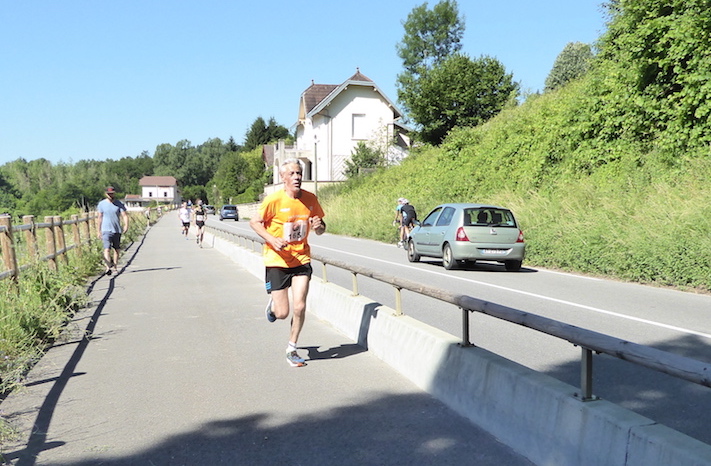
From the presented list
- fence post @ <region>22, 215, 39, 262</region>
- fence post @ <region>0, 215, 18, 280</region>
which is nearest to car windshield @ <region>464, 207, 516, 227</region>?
fence post @ <region>22, 215, 39, 262</region>

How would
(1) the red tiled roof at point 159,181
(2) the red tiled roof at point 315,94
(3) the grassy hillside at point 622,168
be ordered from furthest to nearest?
1. (1) the red tiled roof at point 159,181
2. (2) the red tiled roof at point 315,94
3. (3) the grassy hillside at point 622,168

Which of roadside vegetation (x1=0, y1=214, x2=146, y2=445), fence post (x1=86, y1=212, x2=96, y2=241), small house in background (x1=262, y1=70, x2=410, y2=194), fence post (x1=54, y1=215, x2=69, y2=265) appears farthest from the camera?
small house in background (x1=262, y1=70, x2=410, y2=194)

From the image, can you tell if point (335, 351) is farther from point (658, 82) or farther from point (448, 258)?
point (658, 82)

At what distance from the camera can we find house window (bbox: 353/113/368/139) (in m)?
56.6

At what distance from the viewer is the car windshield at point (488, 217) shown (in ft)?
51.0

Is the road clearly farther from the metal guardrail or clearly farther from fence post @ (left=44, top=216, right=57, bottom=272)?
fence post @ (left=44, top=216, right=57, bottom=272)

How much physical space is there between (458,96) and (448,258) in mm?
28041

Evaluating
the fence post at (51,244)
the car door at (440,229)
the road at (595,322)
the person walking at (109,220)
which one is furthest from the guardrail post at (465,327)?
the person walking at (109,220)

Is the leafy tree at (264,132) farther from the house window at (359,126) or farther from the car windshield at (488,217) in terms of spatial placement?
the car windshield at (488,217)

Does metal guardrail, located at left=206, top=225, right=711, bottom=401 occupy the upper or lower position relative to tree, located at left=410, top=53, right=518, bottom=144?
lower

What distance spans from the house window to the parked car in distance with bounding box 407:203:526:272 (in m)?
41.0

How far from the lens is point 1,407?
525 centimetres

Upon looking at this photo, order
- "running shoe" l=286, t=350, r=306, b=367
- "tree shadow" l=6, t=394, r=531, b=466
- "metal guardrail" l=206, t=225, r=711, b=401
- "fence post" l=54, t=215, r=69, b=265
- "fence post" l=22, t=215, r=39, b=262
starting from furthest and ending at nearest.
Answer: "fence post" l=54, t=215, r=69, b=265 → "fence post" l=22, t=215, r=39, b=262 → "running shoe" l=286, t=350, r=306, b=367 → "tree shadow" l=6, t=394, r=531, b=466 → "metal guardrail" l=206, t=225, r=711, b=401

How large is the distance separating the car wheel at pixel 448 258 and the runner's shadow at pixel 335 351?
8496 millimetres
